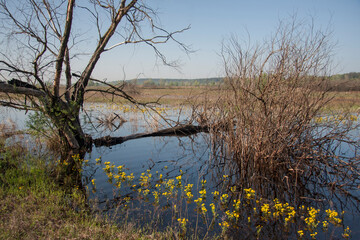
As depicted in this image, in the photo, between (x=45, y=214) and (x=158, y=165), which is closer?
(x=45, y=214)

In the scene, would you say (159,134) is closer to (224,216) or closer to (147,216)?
(147,216)

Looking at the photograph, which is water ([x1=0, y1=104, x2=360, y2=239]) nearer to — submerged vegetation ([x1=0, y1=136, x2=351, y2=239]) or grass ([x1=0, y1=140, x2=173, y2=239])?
submerged vegetation ([x1=0, y1=136, x2=351, y2=239])

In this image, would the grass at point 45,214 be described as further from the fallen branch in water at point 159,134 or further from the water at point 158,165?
the fallen branch in water at point 159,134

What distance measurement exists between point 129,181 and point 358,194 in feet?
17.2

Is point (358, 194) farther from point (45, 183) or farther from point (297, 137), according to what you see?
point (45, 183)

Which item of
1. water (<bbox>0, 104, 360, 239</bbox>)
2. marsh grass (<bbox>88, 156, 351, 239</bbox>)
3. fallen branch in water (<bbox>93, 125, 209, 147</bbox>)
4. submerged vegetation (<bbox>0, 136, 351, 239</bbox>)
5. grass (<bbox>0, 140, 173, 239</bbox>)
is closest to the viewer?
grass (<bbox>0, 140, 173, 239</bbox>)

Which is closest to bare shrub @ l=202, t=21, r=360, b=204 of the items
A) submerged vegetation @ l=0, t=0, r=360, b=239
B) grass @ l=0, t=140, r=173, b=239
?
submerged vegetation @ l=0, t=0, r=360, b=239

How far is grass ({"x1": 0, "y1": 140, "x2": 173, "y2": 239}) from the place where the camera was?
3.69m

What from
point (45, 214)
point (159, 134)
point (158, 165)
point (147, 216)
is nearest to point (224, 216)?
point (147, 216)

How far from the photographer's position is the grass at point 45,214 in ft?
12.1

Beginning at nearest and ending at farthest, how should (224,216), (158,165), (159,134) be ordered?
(224,216), (158,165), (159,134)

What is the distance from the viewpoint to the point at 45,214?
167 inches

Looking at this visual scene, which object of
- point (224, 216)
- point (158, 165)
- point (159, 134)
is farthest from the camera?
point (159, 134)

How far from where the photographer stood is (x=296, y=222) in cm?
461
